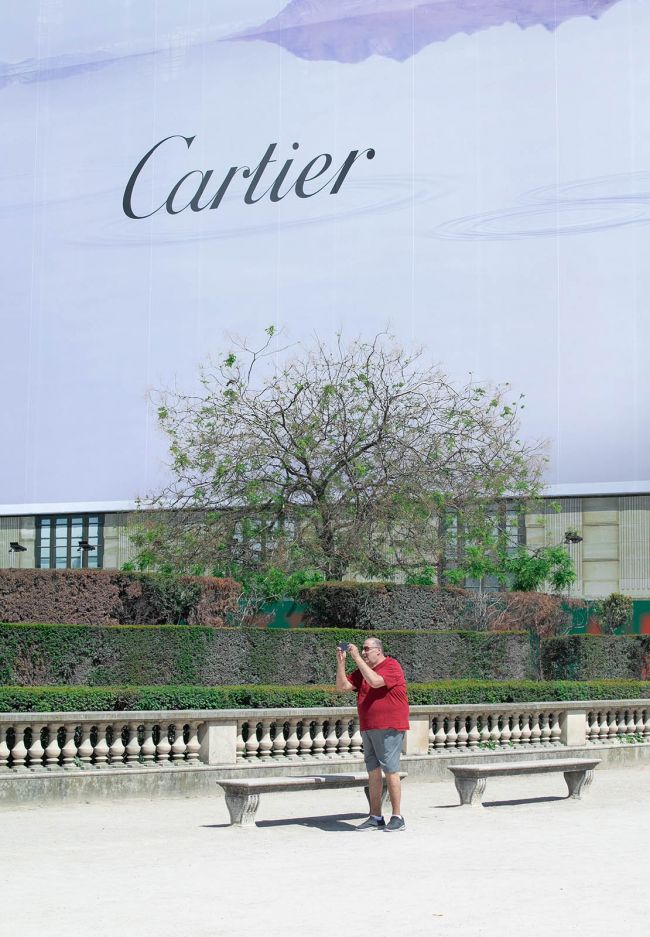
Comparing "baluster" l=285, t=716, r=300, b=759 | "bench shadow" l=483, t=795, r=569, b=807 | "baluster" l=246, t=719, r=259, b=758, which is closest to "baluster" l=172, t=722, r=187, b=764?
"baluster" l=246, t=719, r=259, b=758

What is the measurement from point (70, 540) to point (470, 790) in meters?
35.7

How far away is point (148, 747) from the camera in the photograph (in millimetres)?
A: 15969

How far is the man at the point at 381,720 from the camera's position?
41.7 ft

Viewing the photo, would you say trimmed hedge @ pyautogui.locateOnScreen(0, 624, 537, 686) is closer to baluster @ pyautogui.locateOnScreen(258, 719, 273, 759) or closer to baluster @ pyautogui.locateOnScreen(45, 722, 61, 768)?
baluster @ pyautogui.locateOnScreen(258, 719, 273, 759)

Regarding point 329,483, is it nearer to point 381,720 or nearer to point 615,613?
point 615,613

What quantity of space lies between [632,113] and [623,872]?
3632cm

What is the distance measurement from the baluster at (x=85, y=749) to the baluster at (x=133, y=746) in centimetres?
52

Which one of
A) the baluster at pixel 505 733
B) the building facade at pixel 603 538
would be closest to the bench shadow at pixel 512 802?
the baluster at pixel 505 733

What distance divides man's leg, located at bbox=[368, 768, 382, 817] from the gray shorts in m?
0.06

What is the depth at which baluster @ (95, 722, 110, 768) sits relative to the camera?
50.7ft

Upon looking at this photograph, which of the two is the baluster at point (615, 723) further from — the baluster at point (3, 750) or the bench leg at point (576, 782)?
the baluster at point (3, 750)

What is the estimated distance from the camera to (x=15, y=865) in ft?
35.3

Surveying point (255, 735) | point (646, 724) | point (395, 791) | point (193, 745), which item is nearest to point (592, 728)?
point (646, 724)

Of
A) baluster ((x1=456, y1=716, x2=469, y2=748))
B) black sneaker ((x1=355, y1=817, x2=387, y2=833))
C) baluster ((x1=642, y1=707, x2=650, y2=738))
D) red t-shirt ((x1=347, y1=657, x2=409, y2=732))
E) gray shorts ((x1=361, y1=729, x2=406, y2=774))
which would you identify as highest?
red t-shirt ((x1=347, y1=657, x2=409, y2=732))
